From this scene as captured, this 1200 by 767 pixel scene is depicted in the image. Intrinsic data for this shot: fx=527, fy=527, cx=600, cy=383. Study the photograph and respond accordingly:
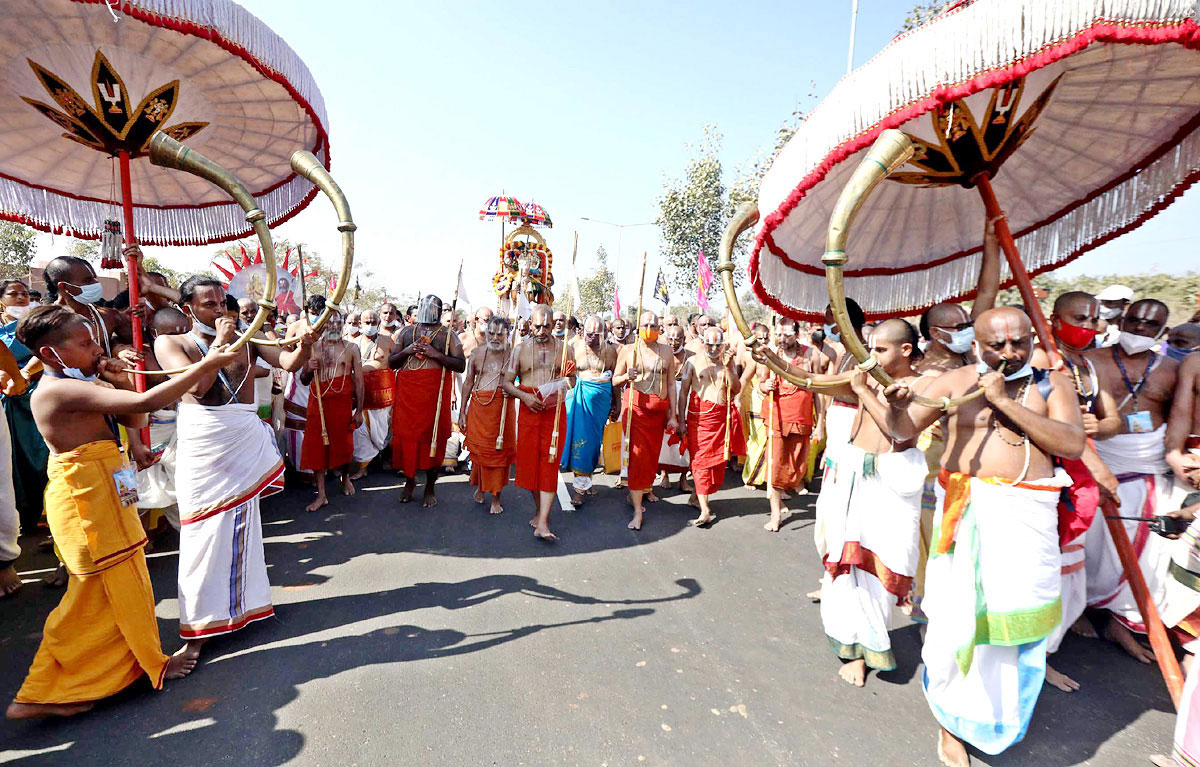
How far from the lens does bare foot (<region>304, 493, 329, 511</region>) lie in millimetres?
5480

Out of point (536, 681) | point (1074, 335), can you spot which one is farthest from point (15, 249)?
point (1074, 335)

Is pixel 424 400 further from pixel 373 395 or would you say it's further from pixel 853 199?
pixel 853 199

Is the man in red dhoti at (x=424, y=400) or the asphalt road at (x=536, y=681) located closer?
the asphalt road at (x=536, y=681)

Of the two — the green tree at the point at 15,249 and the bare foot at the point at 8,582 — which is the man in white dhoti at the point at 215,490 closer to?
the bare foot at the point at 8,582

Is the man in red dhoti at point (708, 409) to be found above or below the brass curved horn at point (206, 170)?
below

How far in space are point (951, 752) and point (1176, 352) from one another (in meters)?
3.18

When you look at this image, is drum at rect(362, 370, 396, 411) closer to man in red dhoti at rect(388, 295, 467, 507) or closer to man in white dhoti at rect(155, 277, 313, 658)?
man in red dhoti at rect(388, 295, 467, 507)

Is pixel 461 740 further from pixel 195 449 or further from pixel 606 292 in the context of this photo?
pixel 606 292

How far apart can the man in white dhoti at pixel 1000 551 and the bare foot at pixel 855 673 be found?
1.37ft

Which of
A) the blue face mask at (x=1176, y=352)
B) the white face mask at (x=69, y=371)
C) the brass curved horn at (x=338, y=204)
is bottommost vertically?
the white face mask at (x=69, y=371)

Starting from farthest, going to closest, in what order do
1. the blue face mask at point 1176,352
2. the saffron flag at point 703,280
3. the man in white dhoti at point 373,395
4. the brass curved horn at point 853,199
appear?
the saffron flag at point 703,280, the man in white dhoti at point 373,395, the blue face mask at point 1176,352, the brass curved horn at point 853,199

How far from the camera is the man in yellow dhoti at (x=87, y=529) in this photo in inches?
94.7

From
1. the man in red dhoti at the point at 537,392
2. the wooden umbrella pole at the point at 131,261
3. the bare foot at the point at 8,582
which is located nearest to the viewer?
the wooden umbrella pole at the point at 131,261

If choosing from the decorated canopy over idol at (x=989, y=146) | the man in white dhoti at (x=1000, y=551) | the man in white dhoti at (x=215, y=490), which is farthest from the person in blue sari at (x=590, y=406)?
the man in white dhoti at (x=1000, y=551)
